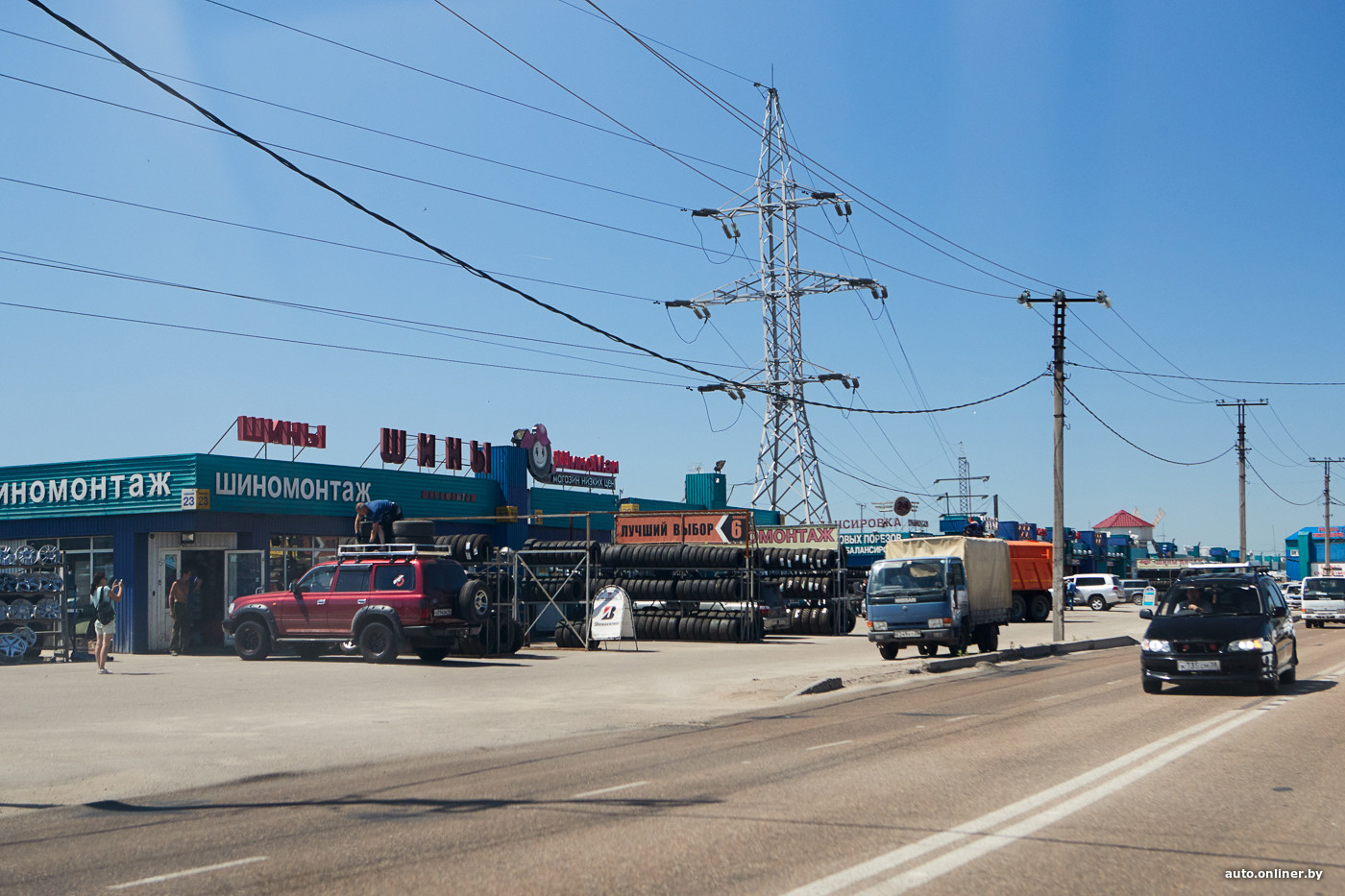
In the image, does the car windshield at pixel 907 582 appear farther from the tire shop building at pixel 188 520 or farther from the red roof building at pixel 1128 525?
the red roof building at pixel 1128 525

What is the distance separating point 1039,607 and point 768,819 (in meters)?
46.3

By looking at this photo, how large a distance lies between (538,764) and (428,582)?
12.8m

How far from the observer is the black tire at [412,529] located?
2770 centimetres

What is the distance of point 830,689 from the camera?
19031 mm

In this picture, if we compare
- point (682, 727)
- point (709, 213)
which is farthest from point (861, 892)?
point (709, 213)

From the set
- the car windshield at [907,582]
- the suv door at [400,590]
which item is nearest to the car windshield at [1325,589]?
the car windshield at [907,582]

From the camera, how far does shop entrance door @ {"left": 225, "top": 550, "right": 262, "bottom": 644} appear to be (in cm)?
2970

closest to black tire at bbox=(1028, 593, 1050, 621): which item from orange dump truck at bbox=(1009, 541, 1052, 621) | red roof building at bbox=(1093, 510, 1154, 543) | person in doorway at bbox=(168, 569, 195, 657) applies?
orange dump truck at bbox=(1009, 541, 1052, 621)

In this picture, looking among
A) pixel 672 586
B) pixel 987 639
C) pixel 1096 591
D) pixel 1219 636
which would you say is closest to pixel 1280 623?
pixel 1219 636

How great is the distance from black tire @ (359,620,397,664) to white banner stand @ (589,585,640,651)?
20.8 ft

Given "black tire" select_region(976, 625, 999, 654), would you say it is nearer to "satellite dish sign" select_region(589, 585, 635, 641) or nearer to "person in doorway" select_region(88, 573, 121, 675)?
"satellite dish sign" select_region(589, 585, 635, 641)

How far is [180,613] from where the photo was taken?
27766 millimetres

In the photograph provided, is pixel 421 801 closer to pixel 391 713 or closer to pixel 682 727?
pixel 682 727

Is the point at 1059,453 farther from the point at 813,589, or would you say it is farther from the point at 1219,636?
the point at 1219,636
